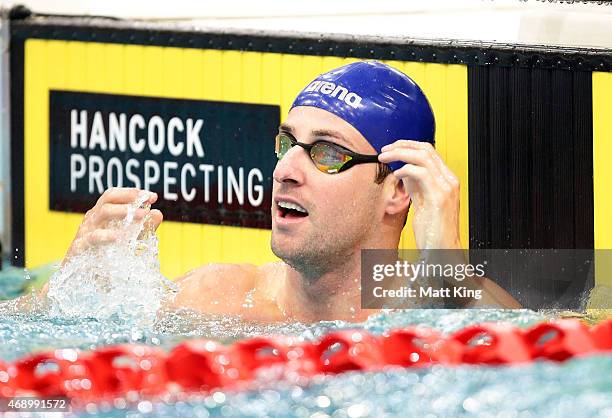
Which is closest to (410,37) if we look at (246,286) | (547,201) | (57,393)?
(547,201)

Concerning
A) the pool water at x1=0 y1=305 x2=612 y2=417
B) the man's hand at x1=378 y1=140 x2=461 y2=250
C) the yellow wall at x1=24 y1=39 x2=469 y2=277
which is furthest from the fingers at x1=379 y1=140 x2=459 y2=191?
the yellow wall at x1=24 y1=39 x2=469 y2=277

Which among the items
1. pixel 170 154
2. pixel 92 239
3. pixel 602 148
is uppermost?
pixel 602 148

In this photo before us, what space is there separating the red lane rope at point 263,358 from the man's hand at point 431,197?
279mm

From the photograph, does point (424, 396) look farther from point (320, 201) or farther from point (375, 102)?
point (375, 102)

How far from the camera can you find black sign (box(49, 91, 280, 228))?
492cm

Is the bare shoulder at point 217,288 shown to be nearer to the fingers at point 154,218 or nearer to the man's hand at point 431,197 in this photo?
the fingers at point 154,218

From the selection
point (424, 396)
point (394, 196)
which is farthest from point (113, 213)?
point (424, 396)

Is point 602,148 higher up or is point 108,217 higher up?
point 602,148

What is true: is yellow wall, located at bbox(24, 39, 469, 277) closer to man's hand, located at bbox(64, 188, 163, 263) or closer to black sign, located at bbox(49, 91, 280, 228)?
black sign, located at bbox(49, 91, 280, 228)

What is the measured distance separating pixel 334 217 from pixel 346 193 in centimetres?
8

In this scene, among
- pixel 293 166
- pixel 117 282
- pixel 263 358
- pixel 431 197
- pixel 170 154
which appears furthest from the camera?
pixel 170 154

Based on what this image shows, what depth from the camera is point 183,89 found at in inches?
201

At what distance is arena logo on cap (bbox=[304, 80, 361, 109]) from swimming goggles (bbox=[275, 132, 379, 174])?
0.14m

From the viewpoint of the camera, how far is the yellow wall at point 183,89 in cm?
444
